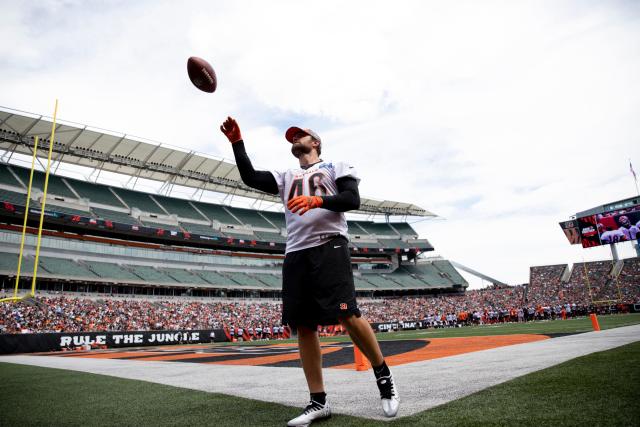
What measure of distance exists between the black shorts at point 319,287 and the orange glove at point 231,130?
3.32 ft

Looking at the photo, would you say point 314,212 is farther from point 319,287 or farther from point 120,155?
point 120,155

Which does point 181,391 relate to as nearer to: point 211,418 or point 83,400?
point 83,400

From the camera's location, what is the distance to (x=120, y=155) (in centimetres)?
3591

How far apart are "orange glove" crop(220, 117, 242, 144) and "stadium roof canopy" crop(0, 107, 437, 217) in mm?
33311

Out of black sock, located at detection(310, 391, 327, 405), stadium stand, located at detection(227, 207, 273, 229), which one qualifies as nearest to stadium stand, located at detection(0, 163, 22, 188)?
stadium stand, located at detection(227, 207, 273, 229)

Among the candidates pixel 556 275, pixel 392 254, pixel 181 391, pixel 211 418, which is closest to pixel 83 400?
pixel 181 391

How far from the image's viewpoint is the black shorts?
2.62m

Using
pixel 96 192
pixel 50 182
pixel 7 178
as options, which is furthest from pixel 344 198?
pixel 96 192

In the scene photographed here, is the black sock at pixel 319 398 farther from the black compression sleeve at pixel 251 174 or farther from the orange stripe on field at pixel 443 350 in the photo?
the orange stripe on field at pixel 443 350

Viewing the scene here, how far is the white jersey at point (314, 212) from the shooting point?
9.25 feet

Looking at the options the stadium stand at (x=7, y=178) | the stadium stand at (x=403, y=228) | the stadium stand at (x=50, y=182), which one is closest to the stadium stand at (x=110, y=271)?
the stadium stand at (x=50, y=182)

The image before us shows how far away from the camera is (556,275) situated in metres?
46.6

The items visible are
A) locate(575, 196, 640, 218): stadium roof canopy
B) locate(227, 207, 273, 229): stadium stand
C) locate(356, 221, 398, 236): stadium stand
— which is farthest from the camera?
locate(356, 221, 398, 236): stadium stand

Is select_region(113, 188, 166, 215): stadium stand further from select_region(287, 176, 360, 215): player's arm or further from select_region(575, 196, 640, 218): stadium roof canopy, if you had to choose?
select_region(575, 196, 640, 218): stadium roof canopy
